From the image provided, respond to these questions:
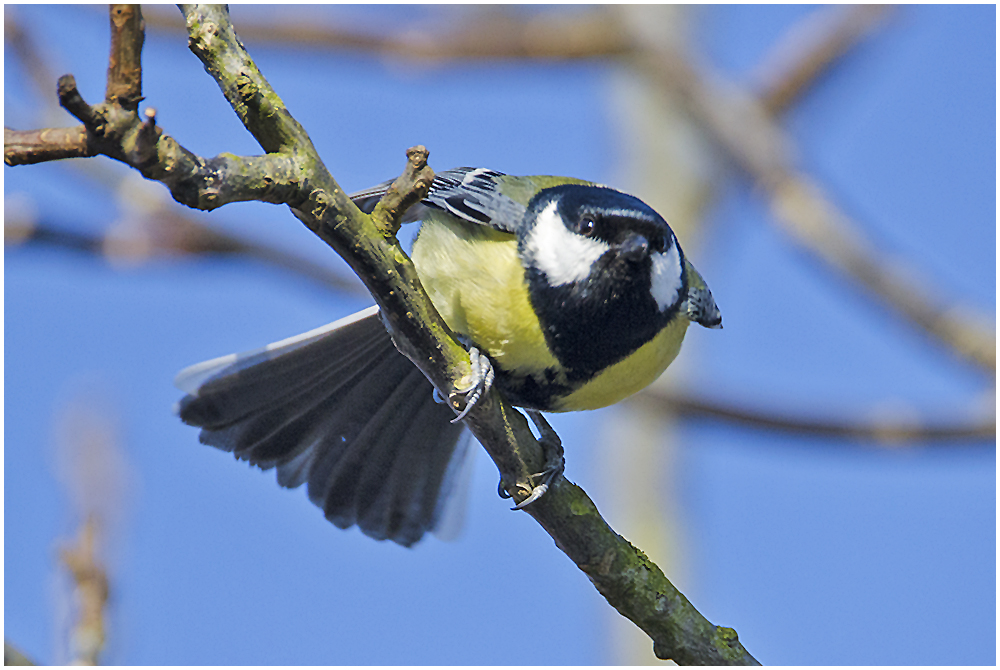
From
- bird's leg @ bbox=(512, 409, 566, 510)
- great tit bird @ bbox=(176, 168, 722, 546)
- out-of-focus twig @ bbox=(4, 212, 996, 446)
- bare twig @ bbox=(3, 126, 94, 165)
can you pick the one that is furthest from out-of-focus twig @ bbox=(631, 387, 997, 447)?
bare twig @ bbox=(3, 126, 94, 165)

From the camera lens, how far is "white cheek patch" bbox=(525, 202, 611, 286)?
2371 mm

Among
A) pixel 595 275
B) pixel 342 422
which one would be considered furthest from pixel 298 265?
pixel 595 275

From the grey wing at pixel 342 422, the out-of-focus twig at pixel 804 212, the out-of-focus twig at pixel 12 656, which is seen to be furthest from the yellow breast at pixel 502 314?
the out-of-focus twig at pixel 804 212

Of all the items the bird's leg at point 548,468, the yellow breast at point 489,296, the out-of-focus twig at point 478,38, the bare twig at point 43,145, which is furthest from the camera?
the out-of-focus twig at point 478,38

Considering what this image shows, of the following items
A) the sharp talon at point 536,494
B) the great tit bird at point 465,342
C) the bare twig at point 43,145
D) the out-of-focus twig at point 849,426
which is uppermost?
the out-of-focus twig at point 849,426

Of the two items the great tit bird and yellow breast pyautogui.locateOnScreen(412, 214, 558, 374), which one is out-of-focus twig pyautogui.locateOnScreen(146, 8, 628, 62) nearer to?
the great tit bird

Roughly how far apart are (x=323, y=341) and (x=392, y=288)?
1.16m

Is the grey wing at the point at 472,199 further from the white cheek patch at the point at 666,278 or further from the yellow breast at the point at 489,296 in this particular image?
the white cheek patch at the point at 666,278

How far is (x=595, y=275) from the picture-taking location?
93.7 inches

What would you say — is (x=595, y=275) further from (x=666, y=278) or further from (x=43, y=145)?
(x=43, y=145)

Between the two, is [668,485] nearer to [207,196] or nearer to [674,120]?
[674,120]

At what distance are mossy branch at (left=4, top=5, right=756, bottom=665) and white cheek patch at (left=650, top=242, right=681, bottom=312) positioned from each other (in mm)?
479

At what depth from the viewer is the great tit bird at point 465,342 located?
2377 millimetres

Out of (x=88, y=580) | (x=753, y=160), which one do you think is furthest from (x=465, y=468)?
(x=753, y=160)
